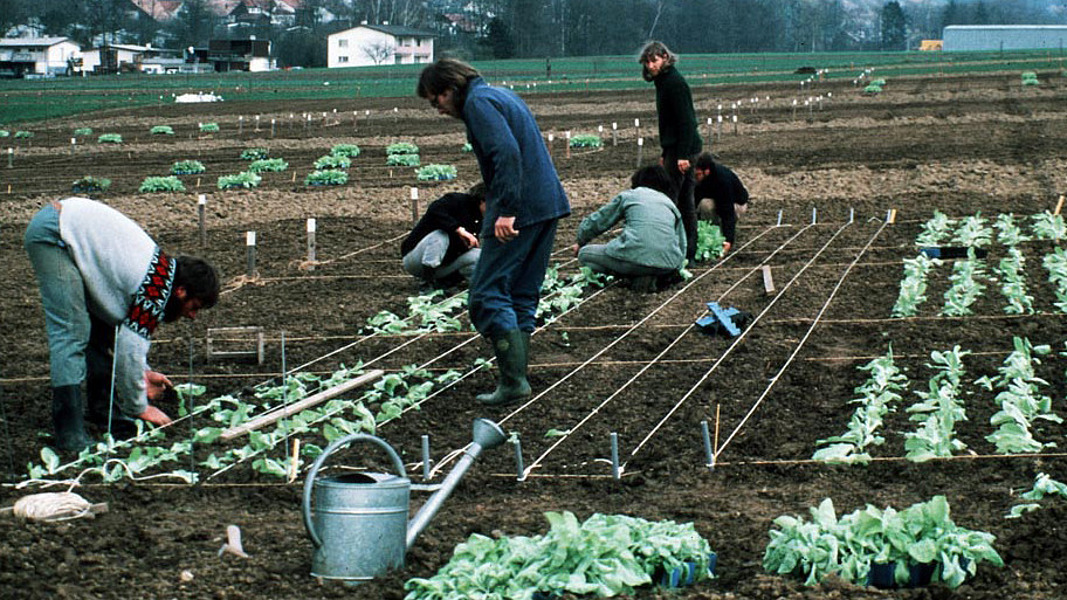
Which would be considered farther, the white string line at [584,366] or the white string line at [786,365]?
the white string line at [786,365]

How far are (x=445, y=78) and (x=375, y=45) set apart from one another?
288 ft

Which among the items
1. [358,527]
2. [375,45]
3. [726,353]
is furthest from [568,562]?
[375,45]

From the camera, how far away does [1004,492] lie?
201 inches

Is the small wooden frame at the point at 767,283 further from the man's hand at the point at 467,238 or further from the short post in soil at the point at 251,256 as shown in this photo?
the short post in soil at the point at 251,256

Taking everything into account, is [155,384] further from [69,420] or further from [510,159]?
[510,159]

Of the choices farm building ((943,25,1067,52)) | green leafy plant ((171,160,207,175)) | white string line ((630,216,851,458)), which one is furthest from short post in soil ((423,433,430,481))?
farm building ((943,25,1067,52))

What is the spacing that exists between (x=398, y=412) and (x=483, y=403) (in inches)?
21.5

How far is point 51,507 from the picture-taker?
491 cm

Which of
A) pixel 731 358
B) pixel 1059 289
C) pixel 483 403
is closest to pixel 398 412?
pixel 483 403

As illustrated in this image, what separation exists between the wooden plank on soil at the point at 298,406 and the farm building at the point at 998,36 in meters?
101

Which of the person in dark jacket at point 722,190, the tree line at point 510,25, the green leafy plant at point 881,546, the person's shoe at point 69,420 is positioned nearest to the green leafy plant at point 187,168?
the person in dark jacket at point 722,190

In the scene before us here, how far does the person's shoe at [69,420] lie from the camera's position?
6023 millimetres

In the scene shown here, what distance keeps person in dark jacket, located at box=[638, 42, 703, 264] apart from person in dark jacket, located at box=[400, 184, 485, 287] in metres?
1.43

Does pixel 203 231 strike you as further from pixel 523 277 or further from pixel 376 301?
pixel 523 277
